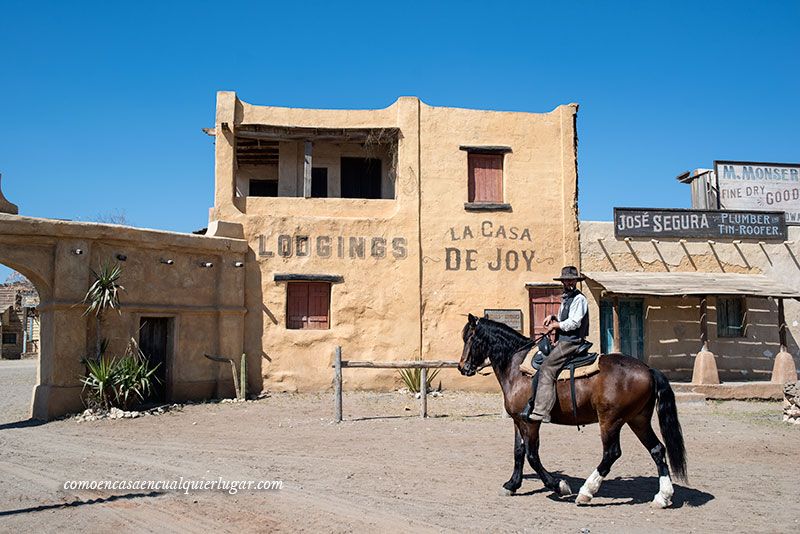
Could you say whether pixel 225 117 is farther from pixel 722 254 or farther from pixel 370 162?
pixel 722 254

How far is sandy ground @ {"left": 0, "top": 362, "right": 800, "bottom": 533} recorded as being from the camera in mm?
6469

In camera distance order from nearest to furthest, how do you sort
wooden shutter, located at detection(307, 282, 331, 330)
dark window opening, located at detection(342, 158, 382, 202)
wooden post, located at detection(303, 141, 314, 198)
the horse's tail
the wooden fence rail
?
the horse's tail
the wooden fence rail
wooden shutter, located at detection(307, 282, 331, 330)
wooden post, located at detection(303, 141, 314, 198)
dark window opening, located at detection(342, 158, 382, 202)

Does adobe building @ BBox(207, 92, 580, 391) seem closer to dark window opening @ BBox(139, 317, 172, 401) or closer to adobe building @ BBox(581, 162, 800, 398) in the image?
adobe building @ BBox(581, 162, 800, 398)

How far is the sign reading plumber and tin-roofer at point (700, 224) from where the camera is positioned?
18.4 metres

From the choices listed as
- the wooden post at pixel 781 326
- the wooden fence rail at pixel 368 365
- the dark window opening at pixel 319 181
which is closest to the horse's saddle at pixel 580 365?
the wooden fence rail at pixel 368 365

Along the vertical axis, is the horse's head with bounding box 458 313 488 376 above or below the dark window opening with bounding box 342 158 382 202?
below

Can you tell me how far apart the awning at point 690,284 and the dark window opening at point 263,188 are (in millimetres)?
9722

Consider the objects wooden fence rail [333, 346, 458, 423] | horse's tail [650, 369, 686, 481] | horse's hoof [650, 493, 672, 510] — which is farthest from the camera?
wooden fence rail [333, 346, 458, 423]

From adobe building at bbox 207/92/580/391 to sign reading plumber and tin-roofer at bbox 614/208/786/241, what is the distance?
1544 millimetres

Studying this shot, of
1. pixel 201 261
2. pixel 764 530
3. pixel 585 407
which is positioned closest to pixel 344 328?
pixel 201 261

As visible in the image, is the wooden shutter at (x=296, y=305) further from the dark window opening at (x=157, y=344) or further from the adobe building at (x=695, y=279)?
Result: the adobe building at (x=695, y=279)

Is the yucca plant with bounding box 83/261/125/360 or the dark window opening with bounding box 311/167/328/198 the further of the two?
the dark window opening with bounding box 311/167/328/198

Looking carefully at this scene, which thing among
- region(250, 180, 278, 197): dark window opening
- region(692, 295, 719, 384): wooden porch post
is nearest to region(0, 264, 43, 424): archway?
region(250, 180, 278, 197): dark window opening

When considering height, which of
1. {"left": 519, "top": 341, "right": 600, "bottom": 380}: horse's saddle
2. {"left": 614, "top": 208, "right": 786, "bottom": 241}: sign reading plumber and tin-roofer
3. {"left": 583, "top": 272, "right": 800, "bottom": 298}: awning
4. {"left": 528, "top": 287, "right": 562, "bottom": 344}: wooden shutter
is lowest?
{"left": 519, "top": 341, "right": 600, "bottom": 380}: horse's saddle
